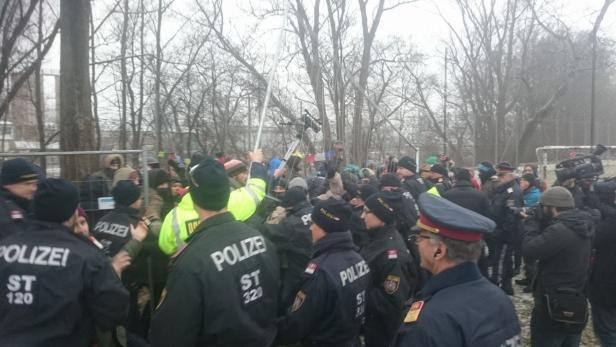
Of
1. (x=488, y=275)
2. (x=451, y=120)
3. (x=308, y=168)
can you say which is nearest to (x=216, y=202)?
(x=488, y=275)

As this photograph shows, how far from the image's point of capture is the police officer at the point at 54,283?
249cm

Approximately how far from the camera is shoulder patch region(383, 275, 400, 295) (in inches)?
144

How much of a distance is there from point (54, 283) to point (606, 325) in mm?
4937

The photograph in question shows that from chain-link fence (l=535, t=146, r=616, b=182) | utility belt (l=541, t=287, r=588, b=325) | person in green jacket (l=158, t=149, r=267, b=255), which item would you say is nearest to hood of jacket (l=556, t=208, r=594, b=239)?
utility belt (l=541, t=287, r=588, b=325)


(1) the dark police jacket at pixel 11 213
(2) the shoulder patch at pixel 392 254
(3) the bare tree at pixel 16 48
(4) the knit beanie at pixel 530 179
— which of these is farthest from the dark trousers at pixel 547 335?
(3) the bare tree at pixel 16 48

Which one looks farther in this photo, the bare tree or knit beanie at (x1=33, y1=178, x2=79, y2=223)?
the bare tree

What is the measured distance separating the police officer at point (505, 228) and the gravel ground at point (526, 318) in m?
0.22

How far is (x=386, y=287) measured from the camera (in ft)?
12.1

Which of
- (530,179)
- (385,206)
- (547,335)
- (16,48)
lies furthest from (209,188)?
(16,48)

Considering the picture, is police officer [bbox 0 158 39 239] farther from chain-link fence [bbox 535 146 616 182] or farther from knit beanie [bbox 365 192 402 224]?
chain-link fence [bbox 535 146 616 182]

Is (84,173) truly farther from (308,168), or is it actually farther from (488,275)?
(308,168)

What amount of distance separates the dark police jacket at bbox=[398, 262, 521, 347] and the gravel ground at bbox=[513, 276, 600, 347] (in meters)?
4.04

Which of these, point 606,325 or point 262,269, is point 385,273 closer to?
point 262,269

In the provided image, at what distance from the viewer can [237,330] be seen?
7.62ft
